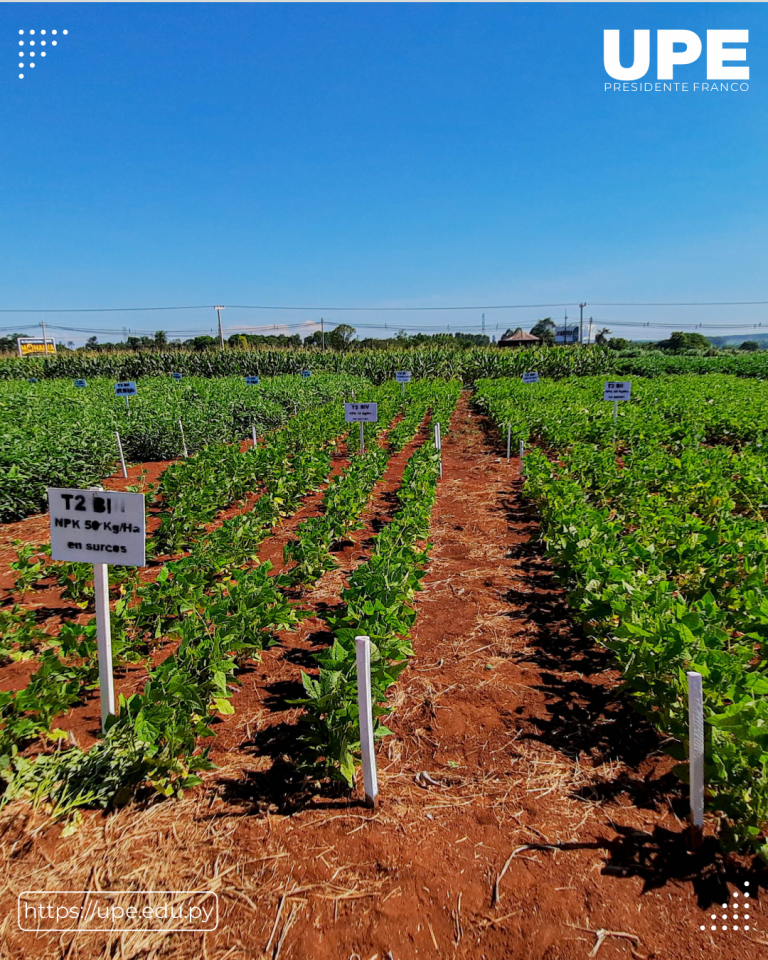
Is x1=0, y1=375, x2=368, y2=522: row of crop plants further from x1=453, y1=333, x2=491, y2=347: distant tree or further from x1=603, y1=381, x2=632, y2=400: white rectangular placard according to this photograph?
x1=453, y1=333, x2=491, y2=347: distant tree

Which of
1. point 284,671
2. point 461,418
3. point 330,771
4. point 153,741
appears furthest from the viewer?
point 461,418

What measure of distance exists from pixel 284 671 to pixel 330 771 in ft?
4.38

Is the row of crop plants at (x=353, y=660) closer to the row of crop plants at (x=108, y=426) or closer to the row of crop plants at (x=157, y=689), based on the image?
the row of crop plants at (x=157, y=689)

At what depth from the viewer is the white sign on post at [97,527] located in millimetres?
2736

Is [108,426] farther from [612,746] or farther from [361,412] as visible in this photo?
[612,746]

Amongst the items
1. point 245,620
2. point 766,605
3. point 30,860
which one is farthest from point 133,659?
point 766,605

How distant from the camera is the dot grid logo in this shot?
215cm

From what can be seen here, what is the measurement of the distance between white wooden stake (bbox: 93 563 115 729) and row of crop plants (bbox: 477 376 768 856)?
2.91 meters

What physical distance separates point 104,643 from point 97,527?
67 cm

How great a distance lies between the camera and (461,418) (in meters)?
19.2

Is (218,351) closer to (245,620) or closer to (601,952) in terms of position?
(245,620)

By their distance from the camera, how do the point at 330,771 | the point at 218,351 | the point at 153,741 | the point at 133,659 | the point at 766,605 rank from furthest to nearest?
the point at 218,351
the point at 133,659
the point at 766,605
the point at 330,771
the point at 153,741

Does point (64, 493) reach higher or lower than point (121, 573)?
higher

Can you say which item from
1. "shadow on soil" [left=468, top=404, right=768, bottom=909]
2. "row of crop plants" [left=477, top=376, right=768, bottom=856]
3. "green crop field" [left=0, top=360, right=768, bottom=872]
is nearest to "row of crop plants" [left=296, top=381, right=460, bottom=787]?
"green crop field" [left=0, top=360, right=768, bottom=872]
